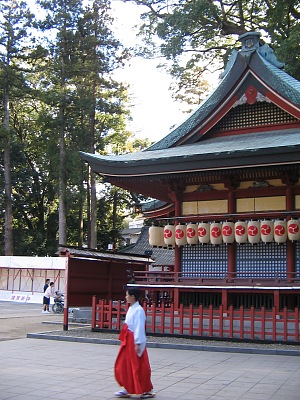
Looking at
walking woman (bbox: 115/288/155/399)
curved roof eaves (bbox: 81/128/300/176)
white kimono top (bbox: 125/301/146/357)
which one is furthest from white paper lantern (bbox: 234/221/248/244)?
walking woman (bbox: 115/288/155/399)

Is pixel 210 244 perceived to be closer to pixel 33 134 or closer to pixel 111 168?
pixel 111 168

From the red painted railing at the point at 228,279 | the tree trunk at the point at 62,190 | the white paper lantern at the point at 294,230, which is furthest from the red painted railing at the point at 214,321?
the tree trunk at the point at 62,190

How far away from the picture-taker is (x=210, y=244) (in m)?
15.8

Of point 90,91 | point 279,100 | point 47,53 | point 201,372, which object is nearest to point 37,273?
point 90,91

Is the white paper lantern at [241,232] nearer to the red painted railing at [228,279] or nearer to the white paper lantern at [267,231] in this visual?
the white paper lantern at [267,231]

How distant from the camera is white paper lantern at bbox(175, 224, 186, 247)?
1565cm

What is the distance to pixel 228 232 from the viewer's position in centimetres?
1488

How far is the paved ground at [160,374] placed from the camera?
7314mm

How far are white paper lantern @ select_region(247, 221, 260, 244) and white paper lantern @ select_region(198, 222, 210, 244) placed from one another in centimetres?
130

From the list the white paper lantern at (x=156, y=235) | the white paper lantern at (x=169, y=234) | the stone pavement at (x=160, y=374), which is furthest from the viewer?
the white paper lantern at (x=156, y=235)

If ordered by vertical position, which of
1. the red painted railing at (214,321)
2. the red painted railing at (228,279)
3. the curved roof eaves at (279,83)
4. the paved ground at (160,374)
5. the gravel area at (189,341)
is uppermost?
the curved roof eaves at (279,83)

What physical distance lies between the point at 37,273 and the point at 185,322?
24.2 m

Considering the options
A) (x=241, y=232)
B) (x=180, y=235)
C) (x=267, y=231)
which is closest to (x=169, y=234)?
(x=180, y=235)

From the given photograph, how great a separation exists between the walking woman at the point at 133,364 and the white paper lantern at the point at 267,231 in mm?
7885
